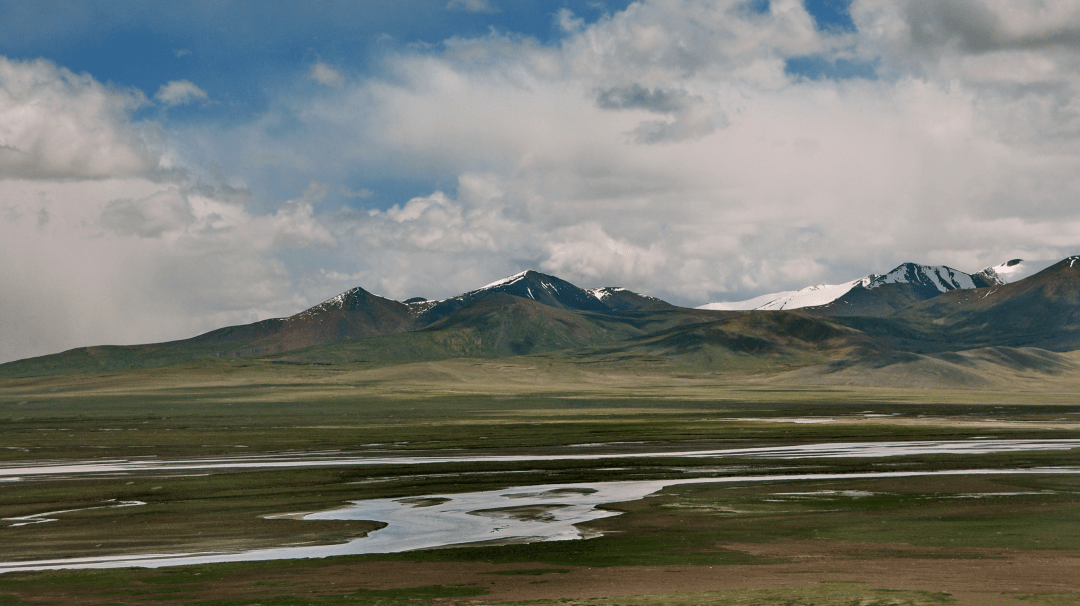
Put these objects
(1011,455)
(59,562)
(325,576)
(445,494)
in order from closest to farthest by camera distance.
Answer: (325,576), (59,562), (445,494), (1011,455)

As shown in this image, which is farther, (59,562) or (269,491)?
(269,491)

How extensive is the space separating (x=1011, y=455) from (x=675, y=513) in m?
32.2

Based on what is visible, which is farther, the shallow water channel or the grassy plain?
the shallow water channel

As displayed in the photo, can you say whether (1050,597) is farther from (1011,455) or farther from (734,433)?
(734,433)

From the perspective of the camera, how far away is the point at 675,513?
3747 centimetres

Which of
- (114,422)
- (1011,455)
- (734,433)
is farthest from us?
(114,422)

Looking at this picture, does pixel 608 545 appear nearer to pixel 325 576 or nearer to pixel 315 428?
pixel 325 576

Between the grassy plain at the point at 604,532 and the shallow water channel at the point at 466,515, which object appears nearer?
the grassy plain at the point at 604,532

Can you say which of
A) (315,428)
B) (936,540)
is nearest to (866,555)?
(936,540)

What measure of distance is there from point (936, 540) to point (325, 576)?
1893 cm

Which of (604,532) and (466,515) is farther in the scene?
(466,515)

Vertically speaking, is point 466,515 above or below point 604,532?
above

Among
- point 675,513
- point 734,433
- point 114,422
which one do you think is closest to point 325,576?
point 675,513

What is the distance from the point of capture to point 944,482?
45406 millimetres
